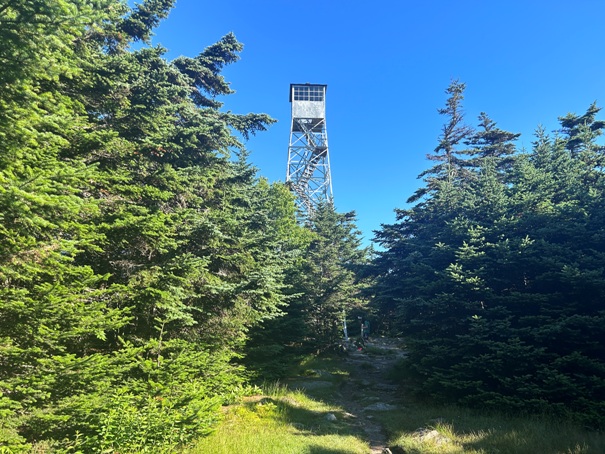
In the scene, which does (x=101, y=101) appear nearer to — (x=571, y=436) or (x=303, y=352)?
(x=571, y=436)

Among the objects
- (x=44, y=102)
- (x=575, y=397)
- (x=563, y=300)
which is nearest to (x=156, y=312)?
(x=44, y=102)

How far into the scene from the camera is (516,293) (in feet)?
40.0

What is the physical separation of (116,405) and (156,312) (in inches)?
121

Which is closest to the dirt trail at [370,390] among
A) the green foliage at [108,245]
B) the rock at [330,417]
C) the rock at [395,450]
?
the rock at [395,450]

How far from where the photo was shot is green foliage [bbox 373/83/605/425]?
10.5m

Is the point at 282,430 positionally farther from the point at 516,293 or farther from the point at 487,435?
the point at 516,293

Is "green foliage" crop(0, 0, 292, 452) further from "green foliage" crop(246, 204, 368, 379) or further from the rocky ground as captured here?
the rocky ground

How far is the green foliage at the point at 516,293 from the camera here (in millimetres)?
10547

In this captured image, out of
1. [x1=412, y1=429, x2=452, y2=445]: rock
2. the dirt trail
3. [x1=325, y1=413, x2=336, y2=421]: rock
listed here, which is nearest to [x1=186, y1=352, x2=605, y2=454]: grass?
[x1=412, y1=429, x2=452, y2=445]: rock

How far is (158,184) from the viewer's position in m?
10.0

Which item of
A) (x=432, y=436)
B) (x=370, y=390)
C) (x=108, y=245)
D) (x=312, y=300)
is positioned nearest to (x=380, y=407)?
(x=370, y=390)

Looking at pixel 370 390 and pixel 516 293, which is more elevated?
pixel 516 293

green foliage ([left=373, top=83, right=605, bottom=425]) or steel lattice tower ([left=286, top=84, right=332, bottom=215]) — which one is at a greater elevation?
steel lattice tower ([left=286, top=84, right=332, bottom=215])

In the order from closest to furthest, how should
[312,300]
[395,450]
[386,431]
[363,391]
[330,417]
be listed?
[395,450]
[386,431]
[330,417]
[363,391]
[312,300]
